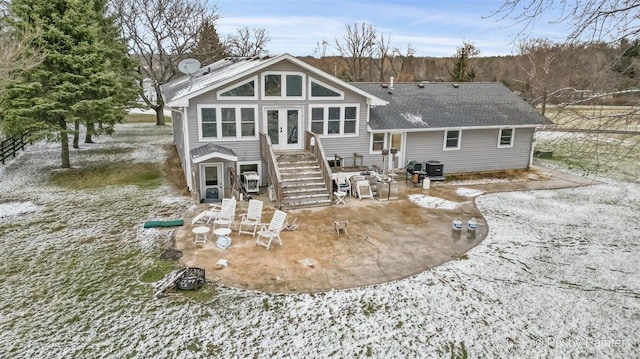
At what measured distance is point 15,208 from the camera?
13.0 meters

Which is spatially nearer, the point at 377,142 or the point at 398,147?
the point at 377,142

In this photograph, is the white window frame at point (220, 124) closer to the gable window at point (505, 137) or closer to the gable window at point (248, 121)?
the gable window at point (248, 121)

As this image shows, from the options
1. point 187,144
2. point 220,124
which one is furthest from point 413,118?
point 187,144

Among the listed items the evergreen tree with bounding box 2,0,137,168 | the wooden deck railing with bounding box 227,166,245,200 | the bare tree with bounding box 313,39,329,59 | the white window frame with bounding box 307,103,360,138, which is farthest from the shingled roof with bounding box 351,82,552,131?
the bare tree with bounding box 313,39,329,59

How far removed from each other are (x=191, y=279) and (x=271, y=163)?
6.25m

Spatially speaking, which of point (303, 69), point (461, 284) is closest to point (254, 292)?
point (461, 284)

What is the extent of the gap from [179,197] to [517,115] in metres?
16.0

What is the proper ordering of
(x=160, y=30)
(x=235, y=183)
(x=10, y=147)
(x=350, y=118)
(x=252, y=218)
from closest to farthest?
(x=252, y=218)
(x=235, y=183)
(x=350, y=118)
(x=10, y=147)
(x=160, y=30)

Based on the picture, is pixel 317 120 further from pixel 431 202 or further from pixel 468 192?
pixel 468 192

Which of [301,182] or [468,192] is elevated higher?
[301,182]

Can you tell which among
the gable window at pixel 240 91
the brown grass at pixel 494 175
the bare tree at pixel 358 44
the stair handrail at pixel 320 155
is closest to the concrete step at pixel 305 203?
the stair handrail at pixel 320 155

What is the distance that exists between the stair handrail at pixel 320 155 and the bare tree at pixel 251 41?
33.3 m

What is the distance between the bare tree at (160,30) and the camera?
31.3m

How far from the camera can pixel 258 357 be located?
6.27 metres
